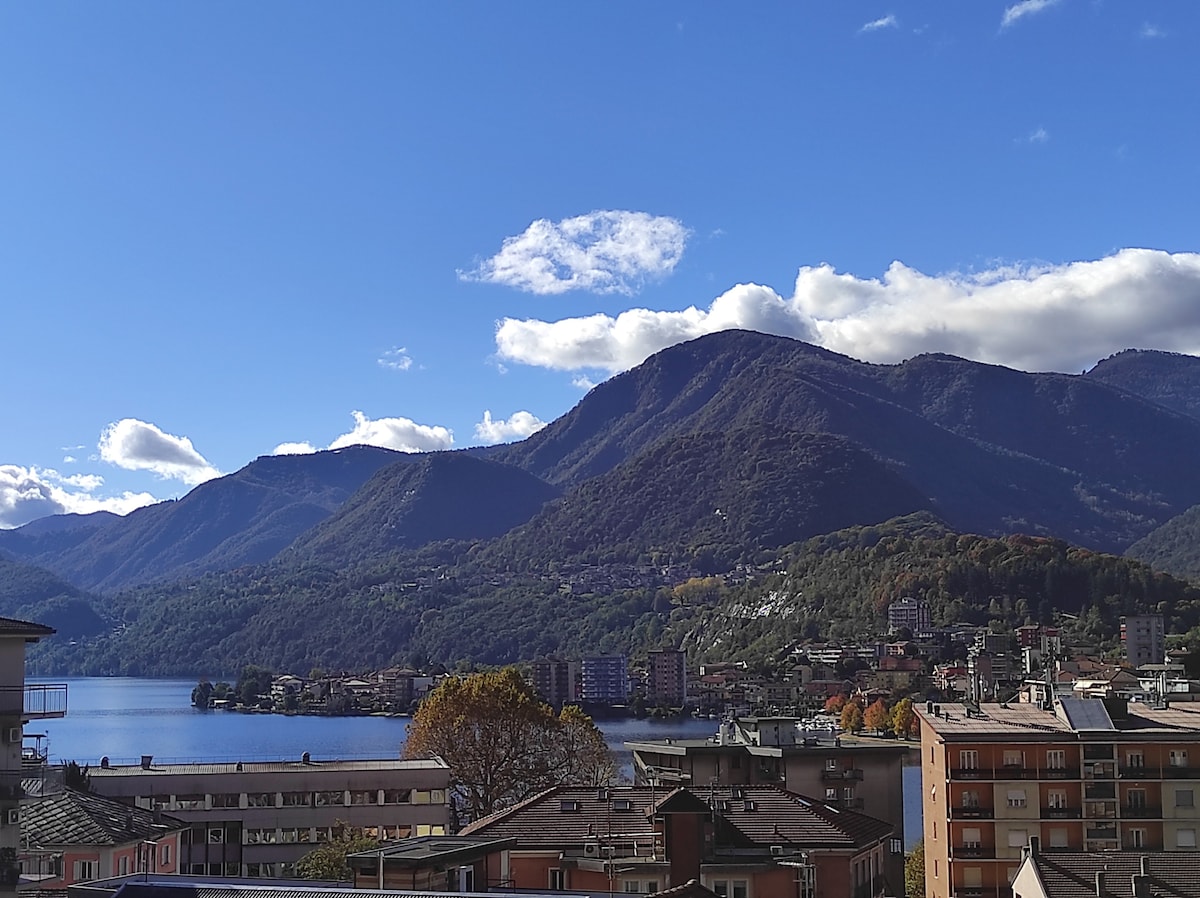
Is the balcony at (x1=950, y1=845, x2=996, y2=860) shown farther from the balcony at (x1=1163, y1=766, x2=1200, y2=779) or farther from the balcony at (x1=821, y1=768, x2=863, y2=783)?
the balcony at (x1=821, y1=768, x2=863, y2=783)

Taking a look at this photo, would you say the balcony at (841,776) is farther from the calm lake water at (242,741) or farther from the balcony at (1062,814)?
the calm lake water at (242,741)

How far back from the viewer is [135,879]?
24453mm

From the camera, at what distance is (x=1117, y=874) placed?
31.8 m

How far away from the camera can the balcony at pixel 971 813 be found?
45.3 m

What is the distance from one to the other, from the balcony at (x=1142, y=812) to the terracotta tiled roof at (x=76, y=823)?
87.9 feet

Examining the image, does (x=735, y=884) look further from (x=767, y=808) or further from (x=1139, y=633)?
(x=1139, y=633)

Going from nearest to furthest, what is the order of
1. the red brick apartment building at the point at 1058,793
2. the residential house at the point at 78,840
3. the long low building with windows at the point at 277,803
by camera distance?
the residential house at the point at 78,840 → the red brick apartment building at the point at 1058,793 → the long low building with windows at the point at 277,803

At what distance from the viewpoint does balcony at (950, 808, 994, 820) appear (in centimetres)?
4534

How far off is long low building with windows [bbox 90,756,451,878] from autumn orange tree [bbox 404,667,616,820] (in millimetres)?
11608

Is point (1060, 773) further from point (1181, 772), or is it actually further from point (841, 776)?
point (841, 776)

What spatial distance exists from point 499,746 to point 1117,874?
47.4m

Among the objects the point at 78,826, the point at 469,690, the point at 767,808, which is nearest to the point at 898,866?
the point at 767,808

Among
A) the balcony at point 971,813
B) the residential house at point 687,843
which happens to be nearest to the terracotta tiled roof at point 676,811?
the residential house at point 687,843

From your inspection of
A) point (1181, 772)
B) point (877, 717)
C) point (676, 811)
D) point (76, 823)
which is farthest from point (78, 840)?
point (877, 717)
